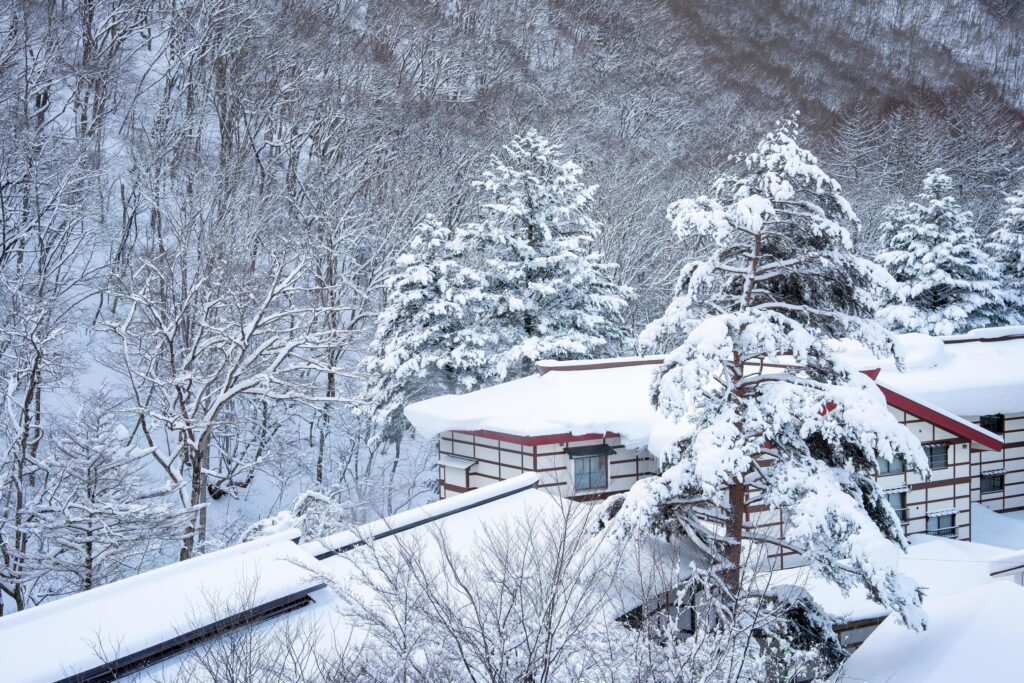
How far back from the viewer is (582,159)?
31078 mm

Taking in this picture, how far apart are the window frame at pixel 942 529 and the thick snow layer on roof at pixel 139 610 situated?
1394 centimetres

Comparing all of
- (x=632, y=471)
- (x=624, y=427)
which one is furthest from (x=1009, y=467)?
(x=624, y=427)

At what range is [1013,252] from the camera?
25969mm

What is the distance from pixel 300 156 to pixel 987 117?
45889 mm

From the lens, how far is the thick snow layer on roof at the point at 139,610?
5.36m

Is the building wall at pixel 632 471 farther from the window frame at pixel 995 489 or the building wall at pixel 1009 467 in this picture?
the window frame at pixel 995 489

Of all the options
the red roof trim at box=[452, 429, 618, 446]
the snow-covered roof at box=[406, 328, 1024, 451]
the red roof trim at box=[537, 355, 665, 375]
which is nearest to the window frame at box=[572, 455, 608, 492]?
the red roof trim at box=[452, 429, 618, 446]

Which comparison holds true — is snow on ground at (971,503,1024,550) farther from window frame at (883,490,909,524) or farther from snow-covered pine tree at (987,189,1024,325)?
snow-covered pine tree at (987,189,1024,325)

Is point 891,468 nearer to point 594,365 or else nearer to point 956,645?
point 594,365

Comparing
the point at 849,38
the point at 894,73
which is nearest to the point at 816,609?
the point at 894,73

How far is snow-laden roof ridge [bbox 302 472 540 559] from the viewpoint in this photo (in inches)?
304

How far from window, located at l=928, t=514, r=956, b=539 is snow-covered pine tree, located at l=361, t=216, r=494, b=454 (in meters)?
11.2

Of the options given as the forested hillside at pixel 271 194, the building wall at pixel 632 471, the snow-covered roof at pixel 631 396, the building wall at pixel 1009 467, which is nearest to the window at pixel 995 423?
the building wall at pixel 1009 467

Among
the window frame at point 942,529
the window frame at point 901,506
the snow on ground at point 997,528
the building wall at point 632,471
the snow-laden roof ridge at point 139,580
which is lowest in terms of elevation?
the snow on ground at point 997,528
